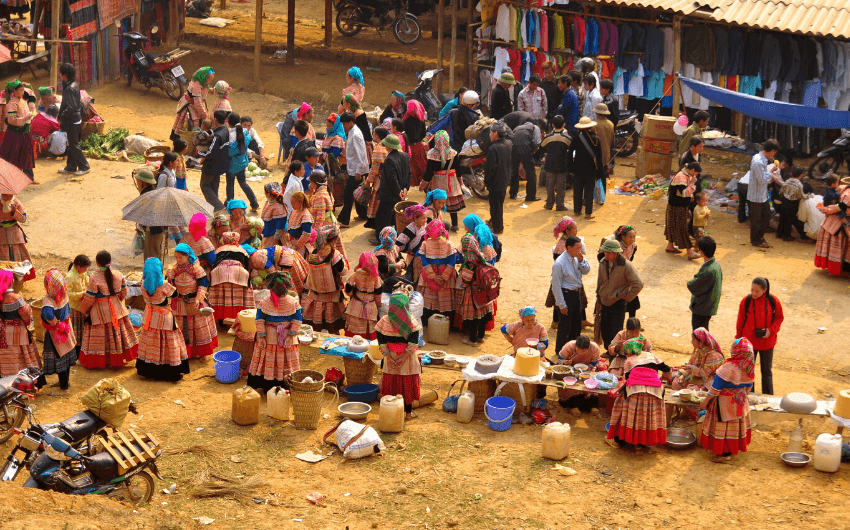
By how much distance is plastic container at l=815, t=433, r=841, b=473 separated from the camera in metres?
8.32

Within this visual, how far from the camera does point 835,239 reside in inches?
508

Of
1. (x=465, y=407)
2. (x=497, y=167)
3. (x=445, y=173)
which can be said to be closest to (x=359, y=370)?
(x=465, y=407)

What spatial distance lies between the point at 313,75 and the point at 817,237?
12250 mm

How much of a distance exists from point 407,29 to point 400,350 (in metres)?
16.4

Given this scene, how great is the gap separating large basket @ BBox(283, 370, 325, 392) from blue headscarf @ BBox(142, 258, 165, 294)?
5.19 ft

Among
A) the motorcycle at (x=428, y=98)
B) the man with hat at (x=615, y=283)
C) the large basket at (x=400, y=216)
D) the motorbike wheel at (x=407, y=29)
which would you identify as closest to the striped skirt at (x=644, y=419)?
the man with hat at (x=615, y=283)

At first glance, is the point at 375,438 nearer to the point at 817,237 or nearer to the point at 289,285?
the point at 289,285

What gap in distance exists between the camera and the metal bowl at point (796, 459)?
8.48 metres

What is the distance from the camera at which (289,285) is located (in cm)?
941

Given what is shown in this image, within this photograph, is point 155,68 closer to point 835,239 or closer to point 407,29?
point 407,29

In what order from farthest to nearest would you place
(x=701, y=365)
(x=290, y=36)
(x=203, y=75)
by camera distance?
(x=290, y=36), (x=203, y=75), (x=701, y=365)

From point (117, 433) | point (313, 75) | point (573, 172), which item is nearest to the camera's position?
point (117, 433)

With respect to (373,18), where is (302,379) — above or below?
below

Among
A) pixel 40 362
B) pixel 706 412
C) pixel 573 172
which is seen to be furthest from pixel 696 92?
pixel 40 362
